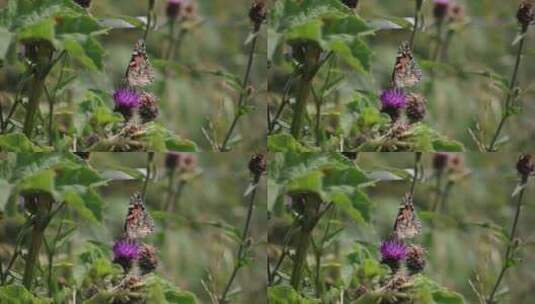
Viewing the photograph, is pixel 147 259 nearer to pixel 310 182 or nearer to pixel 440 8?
pixel 310 182

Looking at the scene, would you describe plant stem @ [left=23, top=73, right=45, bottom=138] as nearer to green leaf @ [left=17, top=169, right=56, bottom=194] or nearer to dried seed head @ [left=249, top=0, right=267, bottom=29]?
green leaf @ [left=17, top=169, right=56, bottom=194]

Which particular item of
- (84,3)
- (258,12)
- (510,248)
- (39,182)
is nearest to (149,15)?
(84,3)

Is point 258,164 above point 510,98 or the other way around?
the other way around

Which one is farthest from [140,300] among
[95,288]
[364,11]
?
[364,11]

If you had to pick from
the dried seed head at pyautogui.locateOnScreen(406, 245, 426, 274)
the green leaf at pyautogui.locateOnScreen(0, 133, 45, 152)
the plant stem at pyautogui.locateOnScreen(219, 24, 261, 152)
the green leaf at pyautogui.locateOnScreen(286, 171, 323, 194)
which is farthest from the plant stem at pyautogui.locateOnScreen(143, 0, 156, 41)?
the dried seed head at pyautogui.locateOnScreen(406, 245, 426, 274)

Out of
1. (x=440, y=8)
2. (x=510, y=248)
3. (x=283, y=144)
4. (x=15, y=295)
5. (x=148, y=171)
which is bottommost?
(x=15, y=295)

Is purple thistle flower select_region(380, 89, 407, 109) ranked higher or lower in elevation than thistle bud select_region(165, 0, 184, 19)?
lower
